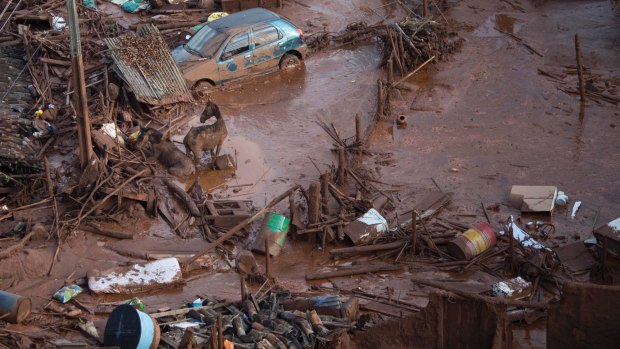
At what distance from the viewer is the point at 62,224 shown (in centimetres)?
1552

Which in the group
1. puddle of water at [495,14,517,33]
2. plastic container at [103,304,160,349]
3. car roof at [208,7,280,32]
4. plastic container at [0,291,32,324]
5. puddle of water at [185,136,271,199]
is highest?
plastic container at [103,304,160,349]

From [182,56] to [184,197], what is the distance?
5839 millimetres

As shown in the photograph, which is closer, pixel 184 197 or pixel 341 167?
pixel 184 197

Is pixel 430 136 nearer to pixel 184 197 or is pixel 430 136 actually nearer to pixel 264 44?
pixel 264 44

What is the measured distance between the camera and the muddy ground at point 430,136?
14818mm

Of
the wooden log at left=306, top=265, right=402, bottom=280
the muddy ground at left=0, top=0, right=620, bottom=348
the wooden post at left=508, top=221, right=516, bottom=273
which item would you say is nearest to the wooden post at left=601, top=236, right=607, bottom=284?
the wooden post at left=508, top=221, right=516, bottom=273

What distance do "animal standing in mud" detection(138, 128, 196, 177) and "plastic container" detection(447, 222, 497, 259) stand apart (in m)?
5.64

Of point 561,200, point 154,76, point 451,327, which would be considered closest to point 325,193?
point 561,200

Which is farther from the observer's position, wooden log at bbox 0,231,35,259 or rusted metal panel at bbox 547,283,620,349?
wooden log at bbox 0,231,35,259

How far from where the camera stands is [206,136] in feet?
58.9

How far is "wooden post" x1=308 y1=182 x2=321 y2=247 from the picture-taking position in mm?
15297

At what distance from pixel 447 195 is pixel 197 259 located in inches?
197

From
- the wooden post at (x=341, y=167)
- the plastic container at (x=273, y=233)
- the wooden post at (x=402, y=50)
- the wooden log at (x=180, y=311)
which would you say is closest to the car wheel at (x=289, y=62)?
the wooden post at (x=402, y=50)

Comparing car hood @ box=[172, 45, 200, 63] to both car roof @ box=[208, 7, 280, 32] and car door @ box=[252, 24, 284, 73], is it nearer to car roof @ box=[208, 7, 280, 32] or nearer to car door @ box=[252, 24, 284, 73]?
car roof @ box=[208, 7, 280, 32]
